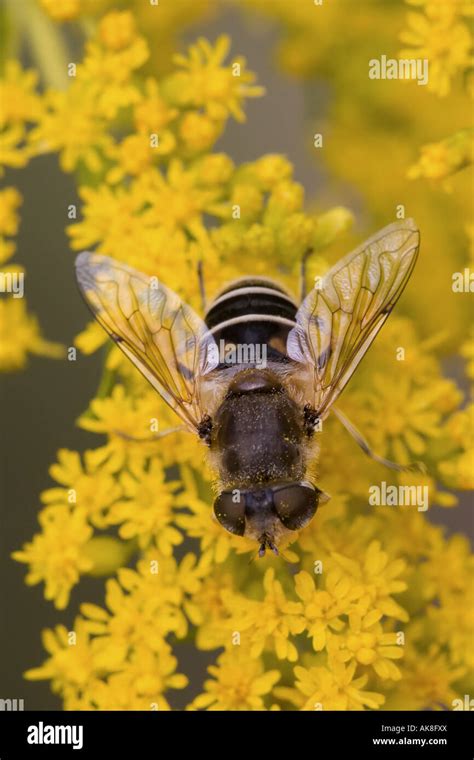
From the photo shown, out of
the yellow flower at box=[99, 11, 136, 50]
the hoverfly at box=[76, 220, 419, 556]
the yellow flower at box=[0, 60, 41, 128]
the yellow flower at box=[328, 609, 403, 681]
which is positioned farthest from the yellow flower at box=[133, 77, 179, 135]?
the yellow flower at box=[328, 609, 403, 681]

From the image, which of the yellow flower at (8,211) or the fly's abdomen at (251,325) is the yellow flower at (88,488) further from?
the yellow flower at (8,211)

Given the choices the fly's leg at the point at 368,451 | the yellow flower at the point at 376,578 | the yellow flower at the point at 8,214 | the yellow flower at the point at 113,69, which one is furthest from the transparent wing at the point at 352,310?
the yellow flower at the point at 8,214

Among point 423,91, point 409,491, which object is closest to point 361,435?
point 409,491

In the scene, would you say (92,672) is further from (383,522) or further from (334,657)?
(383,522)

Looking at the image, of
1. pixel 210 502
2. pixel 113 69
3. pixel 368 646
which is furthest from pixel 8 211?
pixel 368 646

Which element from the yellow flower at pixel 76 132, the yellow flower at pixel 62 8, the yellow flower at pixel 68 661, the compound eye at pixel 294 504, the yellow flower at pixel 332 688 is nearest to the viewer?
the compound eye at pixel 294 504
